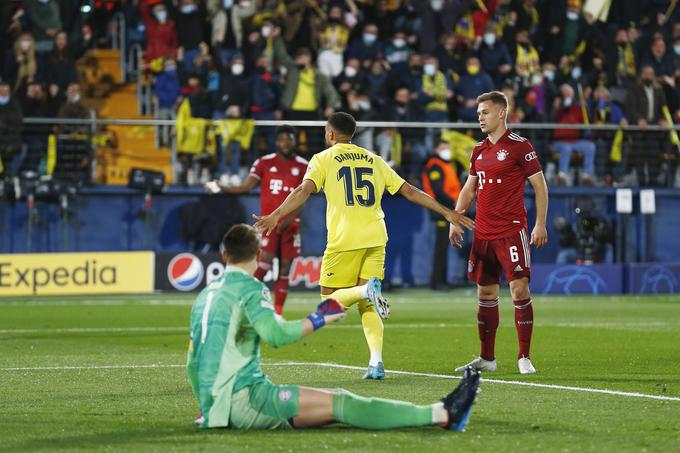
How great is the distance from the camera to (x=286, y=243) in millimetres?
17578

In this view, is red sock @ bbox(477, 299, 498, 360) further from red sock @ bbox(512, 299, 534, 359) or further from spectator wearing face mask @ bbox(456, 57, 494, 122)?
spectator wearing face mask @ bbox(456, 57, 494, 122)

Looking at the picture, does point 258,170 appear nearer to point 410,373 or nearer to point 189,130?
point 410,373

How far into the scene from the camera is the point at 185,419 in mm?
8234

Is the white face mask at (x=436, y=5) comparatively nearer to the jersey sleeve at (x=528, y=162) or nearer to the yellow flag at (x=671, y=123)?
the yellow flag at (x=671, y=123)

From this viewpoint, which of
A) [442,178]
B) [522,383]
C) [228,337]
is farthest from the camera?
[442,178]

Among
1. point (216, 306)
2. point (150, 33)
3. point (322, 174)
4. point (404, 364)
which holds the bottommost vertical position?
point (404, 364)

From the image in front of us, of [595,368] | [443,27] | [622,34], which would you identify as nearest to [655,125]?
[622,34]

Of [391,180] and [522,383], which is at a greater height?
[391,180]

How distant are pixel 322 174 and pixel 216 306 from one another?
3.70m

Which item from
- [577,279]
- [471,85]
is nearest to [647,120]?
[471,85]

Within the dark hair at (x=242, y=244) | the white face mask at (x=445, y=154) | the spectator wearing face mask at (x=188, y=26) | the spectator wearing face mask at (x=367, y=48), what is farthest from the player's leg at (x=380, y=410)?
the spectator wearing face mask at (x=188, y=26)

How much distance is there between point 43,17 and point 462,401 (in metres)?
22.1

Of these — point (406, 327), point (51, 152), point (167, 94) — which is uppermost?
point (167, 94)

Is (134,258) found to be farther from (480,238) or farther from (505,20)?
(480,238)
